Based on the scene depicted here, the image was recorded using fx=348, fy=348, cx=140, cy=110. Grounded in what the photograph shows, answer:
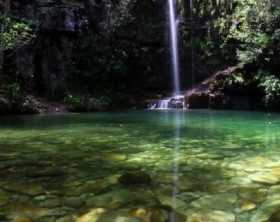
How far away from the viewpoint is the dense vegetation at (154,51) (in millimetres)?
15258

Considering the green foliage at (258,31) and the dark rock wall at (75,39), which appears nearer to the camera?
the green foliage at (258,31)

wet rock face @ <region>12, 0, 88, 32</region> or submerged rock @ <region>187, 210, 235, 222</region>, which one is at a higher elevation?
wet rock face @ <region>12, 0, 88, 32</region>

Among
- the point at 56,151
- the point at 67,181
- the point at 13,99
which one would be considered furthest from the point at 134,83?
the point at 67,181

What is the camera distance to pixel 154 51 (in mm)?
21344

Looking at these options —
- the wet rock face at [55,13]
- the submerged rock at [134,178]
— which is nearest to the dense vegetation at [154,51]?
the wet rock face at [55,13]

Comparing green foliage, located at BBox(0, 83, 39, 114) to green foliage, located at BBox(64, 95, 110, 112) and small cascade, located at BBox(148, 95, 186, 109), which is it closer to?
green foliage, located at BBox(64, 95, 110, 112)

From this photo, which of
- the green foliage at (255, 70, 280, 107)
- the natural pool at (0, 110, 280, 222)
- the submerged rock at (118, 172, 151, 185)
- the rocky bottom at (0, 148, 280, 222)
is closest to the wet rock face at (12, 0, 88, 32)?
the green foliage at (255, 70, 280, 107)

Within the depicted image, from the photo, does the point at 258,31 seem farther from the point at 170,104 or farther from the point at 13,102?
the point at 13,102

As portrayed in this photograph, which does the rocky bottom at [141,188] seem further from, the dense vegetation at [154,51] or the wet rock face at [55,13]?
the wet rock face at [55,13]

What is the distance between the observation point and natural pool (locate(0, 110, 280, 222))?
2.72m

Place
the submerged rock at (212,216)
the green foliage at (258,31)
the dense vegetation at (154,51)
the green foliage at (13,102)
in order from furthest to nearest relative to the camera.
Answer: the dense vegetation at (154,51) → the green foliage at (258,31) → the green foliage at (13,102) → the submerged rock at (212,216)

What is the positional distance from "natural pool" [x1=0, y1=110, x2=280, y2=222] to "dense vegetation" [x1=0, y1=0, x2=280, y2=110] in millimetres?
10113

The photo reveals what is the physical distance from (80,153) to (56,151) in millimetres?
429

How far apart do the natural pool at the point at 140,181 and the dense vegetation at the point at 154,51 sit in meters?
10.1
